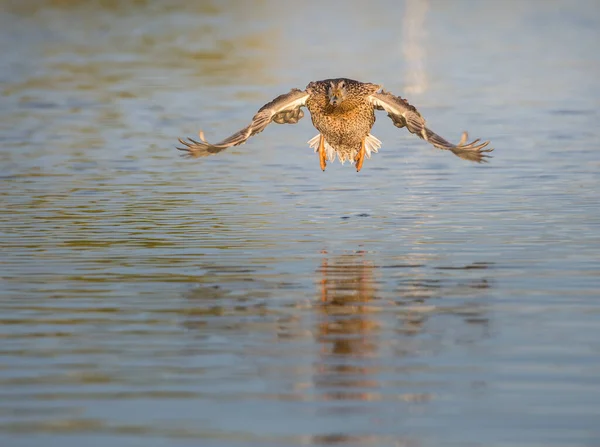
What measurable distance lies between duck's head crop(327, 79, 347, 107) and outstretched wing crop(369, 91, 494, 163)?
353 mm

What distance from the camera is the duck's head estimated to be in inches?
588

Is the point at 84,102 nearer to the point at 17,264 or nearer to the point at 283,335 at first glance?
the point at 17,264

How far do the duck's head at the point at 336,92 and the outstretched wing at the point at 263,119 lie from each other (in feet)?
1.33

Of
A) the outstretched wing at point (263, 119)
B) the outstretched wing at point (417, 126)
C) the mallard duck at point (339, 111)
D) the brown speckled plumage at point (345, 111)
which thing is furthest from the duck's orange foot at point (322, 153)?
the outstretched wing at point (417, 126)

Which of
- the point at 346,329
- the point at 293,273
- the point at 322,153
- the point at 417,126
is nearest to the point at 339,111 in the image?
the point at 322,153

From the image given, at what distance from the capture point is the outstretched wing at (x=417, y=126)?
13.3m

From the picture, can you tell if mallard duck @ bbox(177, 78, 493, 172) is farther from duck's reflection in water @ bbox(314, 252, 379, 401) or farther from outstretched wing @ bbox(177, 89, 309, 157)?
duck's reflection in water @ bbox(314, 252, 379, 401)

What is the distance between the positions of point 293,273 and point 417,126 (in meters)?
2.85

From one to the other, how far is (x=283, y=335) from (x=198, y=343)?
1.93 ft

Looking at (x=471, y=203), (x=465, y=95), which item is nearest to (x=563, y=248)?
(x=471, y=203)

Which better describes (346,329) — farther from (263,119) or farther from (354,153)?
(354,153)

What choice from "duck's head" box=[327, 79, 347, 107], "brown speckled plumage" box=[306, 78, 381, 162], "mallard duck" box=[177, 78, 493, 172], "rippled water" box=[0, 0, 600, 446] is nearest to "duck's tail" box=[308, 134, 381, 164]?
"mallard duck" box=[177, 78, 493, 172]

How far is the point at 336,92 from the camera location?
14.9 metres

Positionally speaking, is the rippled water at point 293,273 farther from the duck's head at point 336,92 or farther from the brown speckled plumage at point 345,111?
the duck's head at point 336,92
